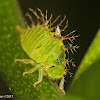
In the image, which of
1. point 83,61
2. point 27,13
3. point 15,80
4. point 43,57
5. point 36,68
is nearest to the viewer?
point 83,61

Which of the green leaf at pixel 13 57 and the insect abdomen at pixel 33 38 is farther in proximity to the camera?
the insect abdomen at pixel 33 38

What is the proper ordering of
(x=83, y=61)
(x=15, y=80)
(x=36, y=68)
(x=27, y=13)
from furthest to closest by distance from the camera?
(x=27, y=13), (x=36, y=68), (x=15, y=80), (x=83, y=61)

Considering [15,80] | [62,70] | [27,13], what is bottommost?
[62,70]

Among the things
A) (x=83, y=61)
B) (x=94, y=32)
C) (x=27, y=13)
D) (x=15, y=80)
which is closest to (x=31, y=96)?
(x=15, y=80)

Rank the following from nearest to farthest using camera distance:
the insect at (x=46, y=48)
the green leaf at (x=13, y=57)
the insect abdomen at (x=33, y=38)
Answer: the green leaf at (x=13, y=57)
the insect at (x=46, y=48)
the insect abdomen at (x=33, y=38)

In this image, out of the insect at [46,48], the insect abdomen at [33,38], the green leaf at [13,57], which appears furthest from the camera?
the insect abdomen at [33,38]

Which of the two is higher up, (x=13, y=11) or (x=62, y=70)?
(x=13, y=11)

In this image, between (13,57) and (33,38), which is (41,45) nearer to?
(33,38)

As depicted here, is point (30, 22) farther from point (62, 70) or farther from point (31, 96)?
point (31, 96)
